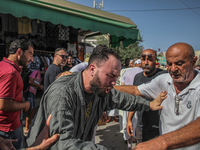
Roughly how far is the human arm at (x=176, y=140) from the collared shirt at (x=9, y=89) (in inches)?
67.9

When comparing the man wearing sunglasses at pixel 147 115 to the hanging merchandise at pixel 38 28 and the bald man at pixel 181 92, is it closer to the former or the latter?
the bald man at pixel 181 92

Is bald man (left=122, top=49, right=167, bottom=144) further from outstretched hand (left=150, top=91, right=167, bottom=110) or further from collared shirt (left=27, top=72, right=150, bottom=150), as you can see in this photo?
collared shirt (left=27, top=72, right=150, bottom=150)

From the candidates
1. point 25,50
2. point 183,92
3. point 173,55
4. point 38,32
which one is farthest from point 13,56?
point 38,32

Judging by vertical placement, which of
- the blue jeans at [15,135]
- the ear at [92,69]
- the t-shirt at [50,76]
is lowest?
the blue jeans at [15,135]

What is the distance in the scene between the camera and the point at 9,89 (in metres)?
1.94

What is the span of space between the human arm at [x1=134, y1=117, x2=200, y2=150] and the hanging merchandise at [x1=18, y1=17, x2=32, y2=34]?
6114 millimetres

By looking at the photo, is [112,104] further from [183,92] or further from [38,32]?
[38,32]

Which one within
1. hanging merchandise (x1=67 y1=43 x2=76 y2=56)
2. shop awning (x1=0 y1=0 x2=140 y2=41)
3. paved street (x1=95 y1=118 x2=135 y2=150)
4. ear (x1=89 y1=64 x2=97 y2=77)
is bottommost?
paved street (x1=95 y1=118 x2=135 y2=150)

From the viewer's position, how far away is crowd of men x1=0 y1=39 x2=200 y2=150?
1.17m

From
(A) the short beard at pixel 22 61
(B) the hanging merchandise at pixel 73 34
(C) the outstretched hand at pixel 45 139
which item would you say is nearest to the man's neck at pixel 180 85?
(C) the outstretched hand at pixel 45 139

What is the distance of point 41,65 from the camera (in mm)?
6117

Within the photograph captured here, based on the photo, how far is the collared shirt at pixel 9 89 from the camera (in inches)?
75.5

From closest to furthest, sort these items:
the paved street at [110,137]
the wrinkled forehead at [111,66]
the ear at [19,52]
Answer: the wrinkled forehead at [111,66]
the ear at [19,52]
the paved street at [110,137]

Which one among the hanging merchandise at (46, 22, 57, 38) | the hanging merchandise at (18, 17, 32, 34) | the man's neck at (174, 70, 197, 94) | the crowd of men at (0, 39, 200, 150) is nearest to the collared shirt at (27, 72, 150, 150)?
the crowd of men at (0, 39, 200, 150)
